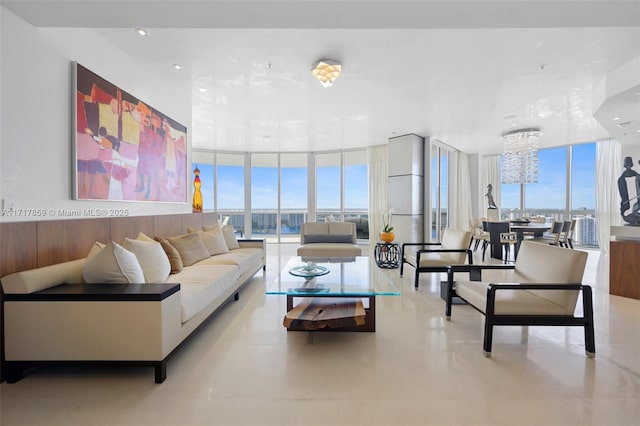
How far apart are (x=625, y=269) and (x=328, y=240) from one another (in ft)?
13.2

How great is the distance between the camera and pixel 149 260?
2.48 m

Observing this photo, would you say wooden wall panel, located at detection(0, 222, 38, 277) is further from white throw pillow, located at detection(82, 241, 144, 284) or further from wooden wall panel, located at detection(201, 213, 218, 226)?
wooden wall panel, located at detection(201, 213, 218, 226)

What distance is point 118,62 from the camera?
3020mm

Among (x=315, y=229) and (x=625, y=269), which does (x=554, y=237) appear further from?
(x=315, y=229)

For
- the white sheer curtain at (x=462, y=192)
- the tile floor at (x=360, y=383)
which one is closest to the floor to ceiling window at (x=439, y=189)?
the white sheer curtain at (x=462, y=192)

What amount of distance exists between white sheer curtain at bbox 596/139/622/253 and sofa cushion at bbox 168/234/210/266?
8825 millimetres

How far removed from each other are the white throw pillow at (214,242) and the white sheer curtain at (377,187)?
186 inches

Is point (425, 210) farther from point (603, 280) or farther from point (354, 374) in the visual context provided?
point (354, 374)

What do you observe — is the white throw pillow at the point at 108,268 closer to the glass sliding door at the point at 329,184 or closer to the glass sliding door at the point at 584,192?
the glass sliding door at the point at 329,184

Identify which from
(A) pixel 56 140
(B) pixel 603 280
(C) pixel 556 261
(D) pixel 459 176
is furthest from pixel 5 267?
(D) pixel 459 176

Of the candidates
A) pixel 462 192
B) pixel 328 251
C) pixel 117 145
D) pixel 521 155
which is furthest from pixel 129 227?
pixel 462 192

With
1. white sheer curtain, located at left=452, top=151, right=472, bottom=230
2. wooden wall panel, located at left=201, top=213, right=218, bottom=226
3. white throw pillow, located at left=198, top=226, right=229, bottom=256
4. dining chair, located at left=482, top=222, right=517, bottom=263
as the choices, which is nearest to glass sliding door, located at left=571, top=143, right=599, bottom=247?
white sheer curtain, located at left=452, top=151, right=472, bottom=230

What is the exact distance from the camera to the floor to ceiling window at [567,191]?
7.53 m

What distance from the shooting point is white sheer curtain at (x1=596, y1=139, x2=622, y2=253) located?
22.7ft
